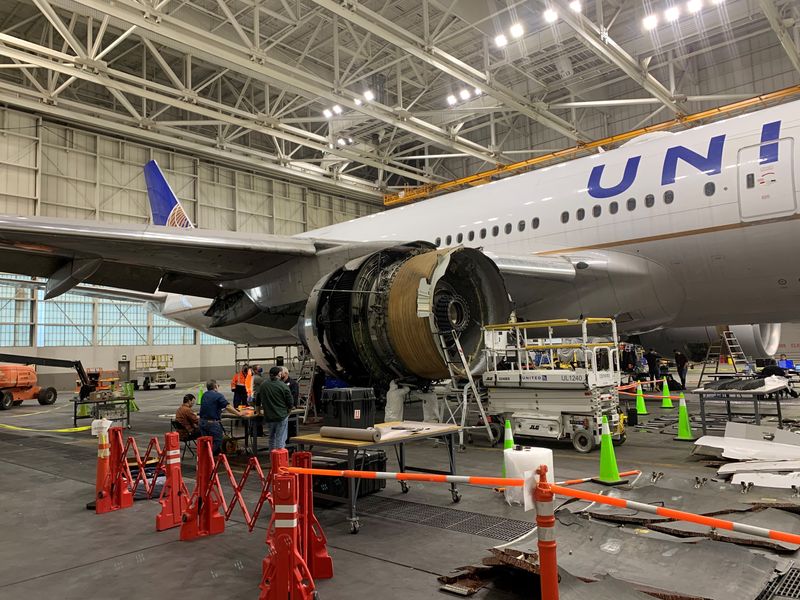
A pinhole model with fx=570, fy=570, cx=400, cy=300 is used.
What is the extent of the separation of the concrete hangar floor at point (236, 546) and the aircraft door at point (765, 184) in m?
3.64

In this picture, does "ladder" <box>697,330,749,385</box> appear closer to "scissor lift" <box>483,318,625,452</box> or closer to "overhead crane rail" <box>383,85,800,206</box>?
"scissor lift" <box>483,318,625,452</box>

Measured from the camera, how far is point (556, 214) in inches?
420

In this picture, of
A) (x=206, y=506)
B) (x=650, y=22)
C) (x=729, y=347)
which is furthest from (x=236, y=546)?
(x=650, y=22)

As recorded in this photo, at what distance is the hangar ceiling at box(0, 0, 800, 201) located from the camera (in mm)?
16188

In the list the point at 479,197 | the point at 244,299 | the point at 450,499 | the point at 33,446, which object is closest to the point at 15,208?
the point at 33,446

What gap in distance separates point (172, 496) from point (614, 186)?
836 centimetres

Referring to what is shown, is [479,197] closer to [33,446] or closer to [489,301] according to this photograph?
[489,301]

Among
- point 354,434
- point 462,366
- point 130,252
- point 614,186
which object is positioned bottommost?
point 354,434

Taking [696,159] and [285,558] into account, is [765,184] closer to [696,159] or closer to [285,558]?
[696,159]

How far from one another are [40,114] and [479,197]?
21810 millimetres

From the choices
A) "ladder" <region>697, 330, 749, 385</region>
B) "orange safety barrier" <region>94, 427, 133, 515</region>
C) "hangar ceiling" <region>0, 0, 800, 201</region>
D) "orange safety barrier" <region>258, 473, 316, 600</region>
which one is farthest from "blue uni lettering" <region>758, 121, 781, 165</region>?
"orange safety barrier" <region>94, 427, 133, 515</region>

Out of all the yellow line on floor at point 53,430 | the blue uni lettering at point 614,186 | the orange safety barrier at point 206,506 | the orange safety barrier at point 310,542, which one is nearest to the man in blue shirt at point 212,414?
the orange safety barrier at point 206,506

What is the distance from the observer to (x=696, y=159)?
9.00 m

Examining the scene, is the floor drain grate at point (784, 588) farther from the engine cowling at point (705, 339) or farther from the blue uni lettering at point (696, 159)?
the engine cowling at point (705, 339)
